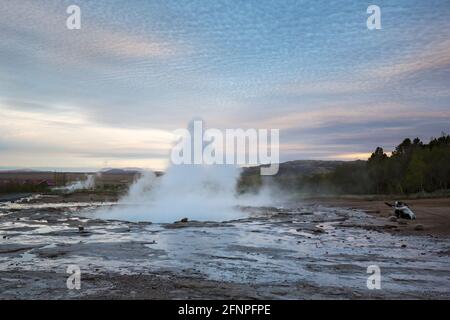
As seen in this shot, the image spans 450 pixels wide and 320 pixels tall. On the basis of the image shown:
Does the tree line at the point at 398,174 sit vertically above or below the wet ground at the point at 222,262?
above

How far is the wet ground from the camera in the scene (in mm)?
8797

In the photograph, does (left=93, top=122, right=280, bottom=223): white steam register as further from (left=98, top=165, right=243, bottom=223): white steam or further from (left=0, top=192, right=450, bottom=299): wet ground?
(left=0, top=192, right=450, bottom=299): wet ground

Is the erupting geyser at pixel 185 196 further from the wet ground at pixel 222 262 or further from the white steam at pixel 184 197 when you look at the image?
the wet ground at pixel 222 262

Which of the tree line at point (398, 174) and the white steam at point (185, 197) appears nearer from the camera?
the white steam at point (185, 197)

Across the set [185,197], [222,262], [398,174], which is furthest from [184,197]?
[398,174]

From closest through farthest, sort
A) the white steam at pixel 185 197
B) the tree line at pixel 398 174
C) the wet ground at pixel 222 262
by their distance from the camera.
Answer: the wet ground at pixel 222 262 → the white steam at pixel 185 197 → the tree line at pixel 398 174

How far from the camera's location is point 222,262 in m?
12.5

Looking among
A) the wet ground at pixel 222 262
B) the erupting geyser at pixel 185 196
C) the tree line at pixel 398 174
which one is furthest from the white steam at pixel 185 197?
the tree line at pixel 398 174

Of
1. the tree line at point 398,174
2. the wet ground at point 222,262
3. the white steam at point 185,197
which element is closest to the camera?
the wet ground at point 222,262

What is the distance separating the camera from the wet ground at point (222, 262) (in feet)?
28.9

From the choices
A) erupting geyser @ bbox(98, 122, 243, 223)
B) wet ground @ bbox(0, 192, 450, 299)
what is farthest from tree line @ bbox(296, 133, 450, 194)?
wet ground @ bbox(0, 192, 450, 299)

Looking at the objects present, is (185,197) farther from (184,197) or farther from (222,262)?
(222,262)
